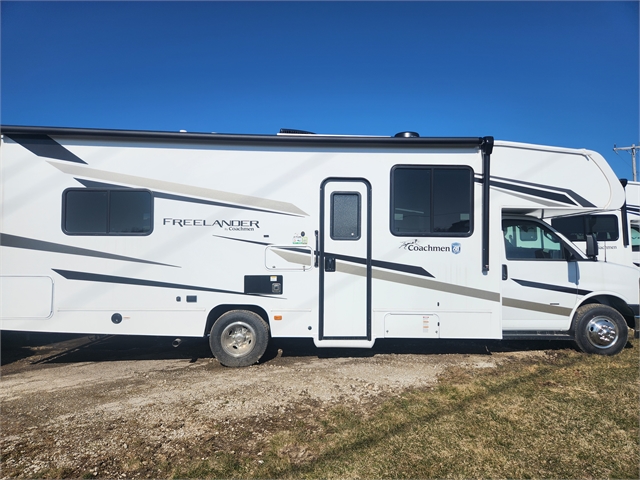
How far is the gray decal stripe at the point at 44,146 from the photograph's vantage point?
18.1 ft

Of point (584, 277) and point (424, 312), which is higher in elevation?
point (584, 277)

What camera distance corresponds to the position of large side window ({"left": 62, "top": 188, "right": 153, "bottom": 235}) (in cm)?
557

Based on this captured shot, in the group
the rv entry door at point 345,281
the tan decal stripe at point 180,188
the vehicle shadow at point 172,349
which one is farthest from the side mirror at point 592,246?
the tan decal stripe at point 180,188

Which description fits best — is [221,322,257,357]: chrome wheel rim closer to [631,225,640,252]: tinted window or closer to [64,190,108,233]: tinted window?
[64,190,108,233]: tinted window

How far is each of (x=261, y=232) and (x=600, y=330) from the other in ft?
17.6

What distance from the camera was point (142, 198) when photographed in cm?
567

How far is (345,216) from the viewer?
228 inches

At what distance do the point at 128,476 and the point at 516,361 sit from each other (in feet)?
17.6

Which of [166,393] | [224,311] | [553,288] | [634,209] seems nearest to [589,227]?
[634,209]

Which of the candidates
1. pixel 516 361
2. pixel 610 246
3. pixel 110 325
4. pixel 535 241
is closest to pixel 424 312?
pixel 516 361

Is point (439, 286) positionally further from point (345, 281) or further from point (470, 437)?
point (470, 437)

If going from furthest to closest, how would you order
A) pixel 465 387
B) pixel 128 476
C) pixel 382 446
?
pixel 465 387 → pixel 382 446 → pixel 128 476

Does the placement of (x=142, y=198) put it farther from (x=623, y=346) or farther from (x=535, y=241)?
(x=623, y=346)

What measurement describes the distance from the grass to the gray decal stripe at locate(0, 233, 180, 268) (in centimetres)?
328
